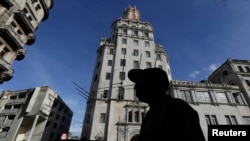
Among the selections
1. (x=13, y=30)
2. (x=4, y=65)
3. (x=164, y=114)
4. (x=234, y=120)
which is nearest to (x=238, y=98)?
(x=234, y=120)

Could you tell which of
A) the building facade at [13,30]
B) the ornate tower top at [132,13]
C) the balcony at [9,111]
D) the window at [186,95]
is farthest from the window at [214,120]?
the balcony at [9,111]

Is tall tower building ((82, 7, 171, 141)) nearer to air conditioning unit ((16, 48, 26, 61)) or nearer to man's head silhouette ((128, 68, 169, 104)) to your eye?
air conditioning unit ((16, 48, 26, 61))

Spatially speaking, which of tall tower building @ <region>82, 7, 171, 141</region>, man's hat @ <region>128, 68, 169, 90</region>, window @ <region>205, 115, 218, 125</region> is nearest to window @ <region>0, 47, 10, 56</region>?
tall tower building @ <region>82, 7, 171, 141</region>

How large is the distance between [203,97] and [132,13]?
117 feet

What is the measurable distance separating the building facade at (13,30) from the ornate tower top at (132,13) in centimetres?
2741

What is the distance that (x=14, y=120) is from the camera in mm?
33688

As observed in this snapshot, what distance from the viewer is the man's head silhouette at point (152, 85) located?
1.79 metres

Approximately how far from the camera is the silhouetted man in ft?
3.84

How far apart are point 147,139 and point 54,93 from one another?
42.8 metres

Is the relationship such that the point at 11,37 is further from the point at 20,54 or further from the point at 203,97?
the point at 203,97

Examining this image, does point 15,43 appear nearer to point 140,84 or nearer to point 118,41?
point 118,41

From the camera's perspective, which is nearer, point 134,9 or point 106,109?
point 106,109

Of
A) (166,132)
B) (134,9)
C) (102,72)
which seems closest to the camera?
(166,132)

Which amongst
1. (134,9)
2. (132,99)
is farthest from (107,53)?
(134,9)
